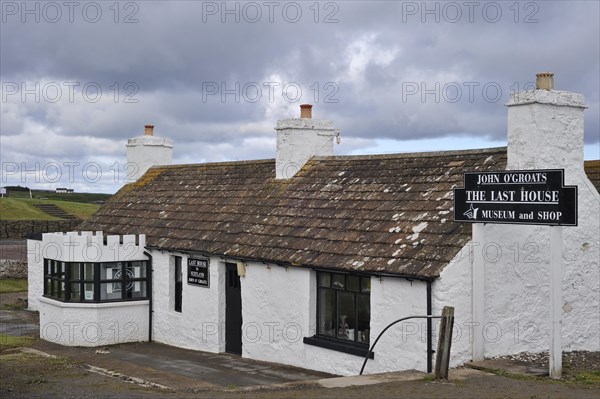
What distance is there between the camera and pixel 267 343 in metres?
17.0

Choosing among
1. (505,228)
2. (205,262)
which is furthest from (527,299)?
(205,262)

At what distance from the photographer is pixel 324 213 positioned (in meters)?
17.4

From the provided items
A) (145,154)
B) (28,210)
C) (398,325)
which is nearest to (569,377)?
(398,325)

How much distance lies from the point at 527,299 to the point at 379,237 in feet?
10.1

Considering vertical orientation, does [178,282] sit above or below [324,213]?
below

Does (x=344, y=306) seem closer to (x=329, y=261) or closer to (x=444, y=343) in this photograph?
(x=329, y=261)

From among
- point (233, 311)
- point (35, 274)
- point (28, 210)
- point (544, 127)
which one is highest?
point (544, 127)

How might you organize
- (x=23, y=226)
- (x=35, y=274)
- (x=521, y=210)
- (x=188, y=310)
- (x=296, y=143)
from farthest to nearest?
(x=23, y=226) < (x=35, y=274) < (x=296, y=143) < (x=188, y=310) < (x=521, y=210)

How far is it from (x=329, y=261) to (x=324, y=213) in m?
2.33

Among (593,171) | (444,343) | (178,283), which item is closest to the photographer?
(444,343)

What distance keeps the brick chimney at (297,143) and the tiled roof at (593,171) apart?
6829mm

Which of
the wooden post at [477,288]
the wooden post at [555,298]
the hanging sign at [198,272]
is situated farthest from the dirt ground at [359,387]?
the hanging sign at [198,272]

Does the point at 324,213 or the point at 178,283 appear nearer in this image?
the point at 324,213

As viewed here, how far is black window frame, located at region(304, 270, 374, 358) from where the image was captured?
14867 mm
